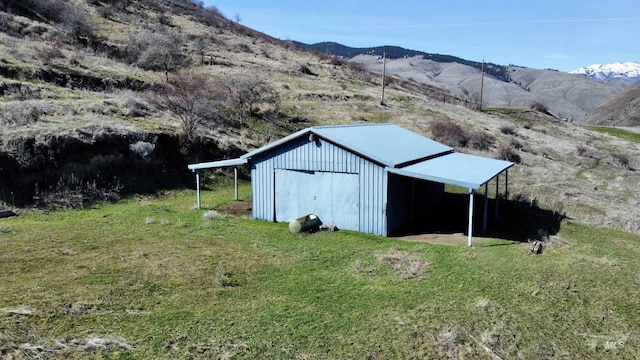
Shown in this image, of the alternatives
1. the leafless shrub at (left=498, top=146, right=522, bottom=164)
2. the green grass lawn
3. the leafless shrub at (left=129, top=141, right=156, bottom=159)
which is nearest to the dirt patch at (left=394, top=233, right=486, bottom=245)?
the green grass lawn

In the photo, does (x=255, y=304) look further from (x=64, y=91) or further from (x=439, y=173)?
(x=64, y=91)

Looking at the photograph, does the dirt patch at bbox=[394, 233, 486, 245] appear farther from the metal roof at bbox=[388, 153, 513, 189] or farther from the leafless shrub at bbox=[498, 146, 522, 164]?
the leafless shrub at bbox=[498, 146, 522, 164]

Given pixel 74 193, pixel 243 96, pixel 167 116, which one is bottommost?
pixel 74 193

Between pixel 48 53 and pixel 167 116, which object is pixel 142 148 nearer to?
pixel 167 116

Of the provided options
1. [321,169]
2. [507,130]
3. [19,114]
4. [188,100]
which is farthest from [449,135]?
[19,114]

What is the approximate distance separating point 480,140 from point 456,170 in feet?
71.6

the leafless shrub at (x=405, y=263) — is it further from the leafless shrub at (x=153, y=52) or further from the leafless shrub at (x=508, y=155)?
the leafless shrub at (x=153, y=52)

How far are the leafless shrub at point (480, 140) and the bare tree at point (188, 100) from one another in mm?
20482

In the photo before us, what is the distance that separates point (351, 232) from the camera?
57.0 feet

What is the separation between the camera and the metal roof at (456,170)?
16.2 m

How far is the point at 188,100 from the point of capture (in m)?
31.5

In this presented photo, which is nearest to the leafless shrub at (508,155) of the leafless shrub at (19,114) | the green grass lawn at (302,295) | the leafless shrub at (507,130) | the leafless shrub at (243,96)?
the leafless shrub at (507,130)

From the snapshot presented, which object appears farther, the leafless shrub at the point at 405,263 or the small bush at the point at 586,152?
the small bush at the point at 586,152

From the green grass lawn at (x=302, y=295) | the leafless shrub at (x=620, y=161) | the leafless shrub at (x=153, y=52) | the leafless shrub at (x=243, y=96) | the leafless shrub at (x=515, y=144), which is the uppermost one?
the leafless shrub at (x=153, y=52)
